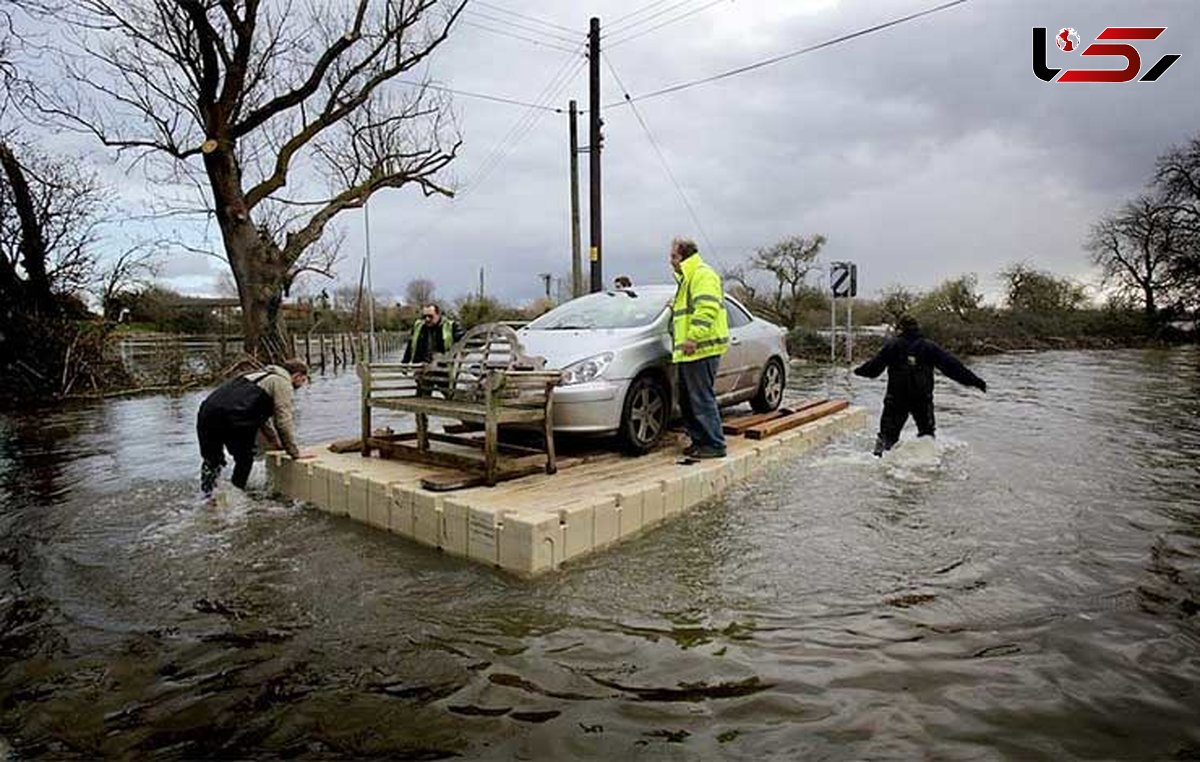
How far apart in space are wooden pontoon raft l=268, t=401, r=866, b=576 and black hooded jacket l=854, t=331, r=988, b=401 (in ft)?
5.25

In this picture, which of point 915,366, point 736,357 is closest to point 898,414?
point 915,366

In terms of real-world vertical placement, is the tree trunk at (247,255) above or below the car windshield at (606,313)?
above

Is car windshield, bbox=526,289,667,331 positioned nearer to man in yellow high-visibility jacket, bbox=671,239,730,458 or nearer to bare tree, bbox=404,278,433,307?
man in yellow high-visibility jacket, bbox=671,239,730,458

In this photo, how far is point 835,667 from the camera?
11.3 ft

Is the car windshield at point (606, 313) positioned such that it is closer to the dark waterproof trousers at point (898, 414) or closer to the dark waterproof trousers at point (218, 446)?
the dark waterproof trousers at point (898, 414)

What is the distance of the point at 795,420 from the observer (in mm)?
8609

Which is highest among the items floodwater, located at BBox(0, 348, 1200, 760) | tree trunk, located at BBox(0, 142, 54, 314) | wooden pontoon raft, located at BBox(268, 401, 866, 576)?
tree trunk, located at BBox(0, 142, 54, 314)

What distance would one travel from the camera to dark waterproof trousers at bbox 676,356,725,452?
6.55 meters

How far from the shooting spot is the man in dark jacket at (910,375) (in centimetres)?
781

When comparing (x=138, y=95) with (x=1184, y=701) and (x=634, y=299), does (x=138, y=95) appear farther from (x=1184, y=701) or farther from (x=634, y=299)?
(x=1184, y=701)

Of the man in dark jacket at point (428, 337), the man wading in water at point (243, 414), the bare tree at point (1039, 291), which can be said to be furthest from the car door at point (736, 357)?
the bare tree at point (1039, 291)

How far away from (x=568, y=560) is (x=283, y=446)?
3088 mm

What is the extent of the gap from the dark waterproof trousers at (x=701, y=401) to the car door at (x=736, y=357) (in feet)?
3.83

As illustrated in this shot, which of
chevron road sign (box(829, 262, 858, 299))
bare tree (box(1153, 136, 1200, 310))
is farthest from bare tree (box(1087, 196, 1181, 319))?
chevron road sign (box(829, 262, 858, 299))
